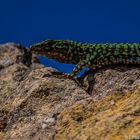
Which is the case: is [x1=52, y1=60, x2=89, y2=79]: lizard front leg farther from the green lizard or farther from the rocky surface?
the rocky surface

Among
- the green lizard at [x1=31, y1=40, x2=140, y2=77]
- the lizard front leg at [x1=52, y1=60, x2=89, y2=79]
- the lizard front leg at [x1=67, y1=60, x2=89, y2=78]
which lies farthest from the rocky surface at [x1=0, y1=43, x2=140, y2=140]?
the green lizard at [x1=31, y1=40, x2=140, y2=77]

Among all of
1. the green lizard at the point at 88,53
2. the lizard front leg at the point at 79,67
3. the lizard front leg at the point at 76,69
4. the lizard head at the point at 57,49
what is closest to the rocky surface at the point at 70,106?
the lizard front leg at the point at 76,69

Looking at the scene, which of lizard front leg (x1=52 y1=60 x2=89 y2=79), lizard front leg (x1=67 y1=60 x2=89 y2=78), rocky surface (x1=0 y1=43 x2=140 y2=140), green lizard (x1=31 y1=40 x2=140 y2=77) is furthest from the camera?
green lizard (x1=31 y1=40 x2=140 y2=77)

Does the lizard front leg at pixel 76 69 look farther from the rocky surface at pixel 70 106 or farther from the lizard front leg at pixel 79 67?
the rocky surface at pixel 70 106

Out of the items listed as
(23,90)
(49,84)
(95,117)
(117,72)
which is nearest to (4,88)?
(23,90)

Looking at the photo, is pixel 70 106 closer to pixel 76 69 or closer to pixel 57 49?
pixel 76 69

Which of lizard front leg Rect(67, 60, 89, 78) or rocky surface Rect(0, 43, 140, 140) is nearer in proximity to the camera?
rocky surface Rect(0, 43, 140, 140)
